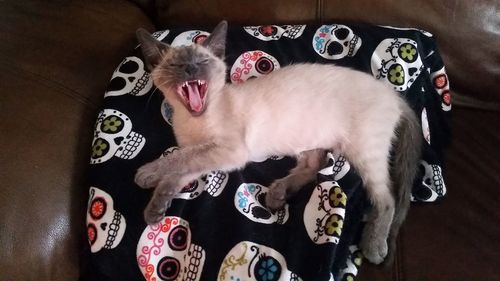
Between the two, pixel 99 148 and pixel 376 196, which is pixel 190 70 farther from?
pixel 376 196

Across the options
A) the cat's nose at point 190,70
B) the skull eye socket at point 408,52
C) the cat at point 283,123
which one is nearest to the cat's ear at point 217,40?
the cat at point 283,123

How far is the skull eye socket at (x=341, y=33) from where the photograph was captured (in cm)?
142

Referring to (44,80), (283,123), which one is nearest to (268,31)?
(283,123)

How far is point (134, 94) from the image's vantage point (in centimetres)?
135

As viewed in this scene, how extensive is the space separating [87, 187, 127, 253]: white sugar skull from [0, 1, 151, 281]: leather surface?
0.04 metres

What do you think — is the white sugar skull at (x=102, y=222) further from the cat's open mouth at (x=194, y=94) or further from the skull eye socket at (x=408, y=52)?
the skull eye socket at (x=408, y=52)

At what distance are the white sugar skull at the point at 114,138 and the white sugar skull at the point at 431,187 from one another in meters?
0.82

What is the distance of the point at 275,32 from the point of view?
1.47 meters

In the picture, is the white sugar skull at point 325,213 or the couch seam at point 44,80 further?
the couch seam at point 44,80

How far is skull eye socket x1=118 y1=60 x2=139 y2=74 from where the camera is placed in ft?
4.50

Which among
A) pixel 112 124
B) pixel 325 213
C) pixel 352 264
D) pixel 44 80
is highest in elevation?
pixel 44 80

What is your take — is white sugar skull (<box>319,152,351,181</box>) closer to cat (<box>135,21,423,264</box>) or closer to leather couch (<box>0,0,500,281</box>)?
cat (<box>135,21,423,264</box>)

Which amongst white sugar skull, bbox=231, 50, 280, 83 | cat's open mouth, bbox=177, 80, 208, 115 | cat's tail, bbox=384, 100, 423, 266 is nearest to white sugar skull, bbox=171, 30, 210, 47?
white sugar skull, bbox=231, 50, 280, 83

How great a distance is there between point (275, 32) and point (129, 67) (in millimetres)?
507
